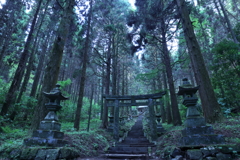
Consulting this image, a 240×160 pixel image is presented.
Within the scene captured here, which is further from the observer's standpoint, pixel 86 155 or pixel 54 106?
pixel 86 155

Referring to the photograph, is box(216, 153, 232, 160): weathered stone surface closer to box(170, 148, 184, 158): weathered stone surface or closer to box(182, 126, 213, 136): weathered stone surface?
box(182, 126, 213, 136): weathered stone surface

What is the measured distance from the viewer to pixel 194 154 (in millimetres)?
3945

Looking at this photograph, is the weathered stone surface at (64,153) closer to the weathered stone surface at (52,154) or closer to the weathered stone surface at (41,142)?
the weathered stone surface at (52,154)

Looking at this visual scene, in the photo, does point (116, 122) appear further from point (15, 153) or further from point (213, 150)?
point (213, 150)

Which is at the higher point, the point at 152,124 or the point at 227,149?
the point at 152,124

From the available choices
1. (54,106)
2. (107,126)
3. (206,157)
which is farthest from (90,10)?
(206,157)

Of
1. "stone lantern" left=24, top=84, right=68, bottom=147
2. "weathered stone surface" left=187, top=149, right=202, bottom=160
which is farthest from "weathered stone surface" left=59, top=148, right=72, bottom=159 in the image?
"weathered stone surface" left=187, top=149, right=202, bottom=160

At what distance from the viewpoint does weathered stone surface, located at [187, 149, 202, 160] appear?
12.8 ft

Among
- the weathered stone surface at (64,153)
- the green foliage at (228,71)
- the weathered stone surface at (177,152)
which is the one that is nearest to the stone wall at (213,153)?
the weathered stone surface at (177,152)

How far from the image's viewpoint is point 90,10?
11852 mm

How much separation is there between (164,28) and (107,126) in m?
10.3

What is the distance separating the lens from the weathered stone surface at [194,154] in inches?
153

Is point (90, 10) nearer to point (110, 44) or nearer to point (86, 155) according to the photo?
point (110, 44)

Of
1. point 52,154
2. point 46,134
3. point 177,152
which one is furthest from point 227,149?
point 46,134
